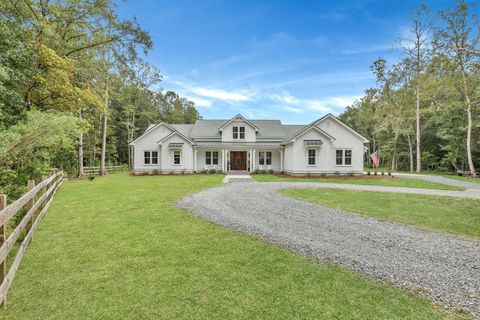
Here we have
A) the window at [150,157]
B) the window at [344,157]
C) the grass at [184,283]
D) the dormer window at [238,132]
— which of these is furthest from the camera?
the dormer window at [238,132]

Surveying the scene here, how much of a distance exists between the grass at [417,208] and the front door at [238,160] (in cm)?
1274

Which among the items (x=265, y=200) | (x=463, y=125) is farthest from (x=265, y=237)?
(x=463, y=125)

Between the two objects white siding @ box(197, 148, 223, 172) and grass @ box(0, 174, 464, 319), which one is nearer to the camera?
grass @ box(0, 174, 464, 319)

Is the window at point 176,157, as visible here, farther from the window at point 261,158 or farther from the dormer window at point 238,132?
the window at point 261,158

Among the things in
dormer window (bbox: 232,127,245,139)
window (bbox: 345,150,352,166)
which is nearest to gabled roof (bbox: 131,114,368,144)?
dormer window (bbox: 232,127,245,139)

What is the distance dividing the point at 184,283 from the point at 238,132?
834 inches

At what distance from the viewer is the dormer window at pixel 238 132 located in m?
24.0

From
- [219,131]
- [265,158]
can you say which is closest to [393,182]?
[265,158]

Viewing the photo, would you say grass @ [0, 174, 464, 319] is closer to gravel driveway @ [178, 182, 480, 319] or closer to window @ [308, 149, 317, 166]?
gravel driveway @ [178, 182, 480, 319]

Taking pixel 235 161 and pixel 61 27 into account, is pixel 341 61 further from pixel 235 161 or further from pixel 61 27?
pixel 61 27

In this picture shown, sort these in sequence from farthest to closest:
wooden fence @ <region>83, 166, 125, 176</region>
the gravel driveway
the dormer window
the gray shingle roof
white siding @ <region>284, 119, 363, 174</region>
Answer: the gray shingle roof
the dormer window
wooden fence @ <region>83, 166, 125, 176</region>
white siding @ <region>284, 119, 363, 174</region>
the gravel driveway

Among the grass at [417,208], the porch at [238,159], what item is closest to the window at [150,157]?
Answer: the porch at [238,159]

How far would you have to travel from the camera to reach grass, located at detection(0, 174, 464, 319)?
2.74m

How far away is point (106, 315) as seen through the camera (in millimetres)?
2660
